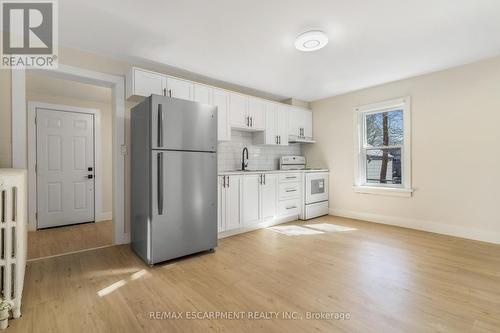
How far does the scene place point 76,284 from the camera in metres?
2.17

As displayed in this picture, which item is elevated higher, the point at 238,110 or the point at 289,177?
the point at 238,110

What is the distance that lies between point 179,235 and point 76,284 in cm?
97

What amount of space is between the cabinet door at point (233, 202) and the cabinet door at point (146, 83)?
153 cm

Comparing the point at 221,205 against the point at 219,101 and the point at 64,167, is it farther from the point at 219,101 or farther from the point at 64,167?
the point at 64,167

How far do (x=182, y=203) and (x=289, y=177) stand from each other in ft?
7.41

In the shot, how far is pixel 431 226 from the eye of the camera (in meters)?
3.73

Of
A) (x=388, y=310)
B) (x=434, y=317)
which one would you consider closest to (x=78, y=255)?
(x=388, y=310)

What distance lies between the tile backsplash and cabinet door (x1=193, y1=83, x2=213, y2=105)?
833mm

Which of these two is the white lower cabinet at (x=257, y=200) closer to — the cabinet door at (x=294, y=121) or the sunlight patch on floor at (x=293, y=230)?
the sunlight patch on floor at (x=293, y=230)

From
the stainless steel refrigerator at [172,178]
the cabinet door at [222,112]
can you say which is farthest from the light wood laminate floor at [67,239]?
the cabinet door at [222,112]

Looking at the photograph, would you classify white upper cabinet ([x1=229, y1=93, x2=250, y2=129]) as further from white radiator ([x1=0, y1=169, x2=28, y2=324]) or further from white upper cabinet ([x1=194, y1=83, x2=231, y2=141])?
white radiator ([x1=0, y1=169, x2=28, y2=324])

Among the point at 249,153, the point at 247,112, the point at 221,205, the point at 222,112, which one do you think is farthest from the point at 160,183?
the point at 249,153

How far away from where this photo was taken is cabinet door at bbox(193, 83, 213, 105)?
3.51 m

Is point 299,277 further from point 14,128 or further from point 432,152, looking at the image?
point 14,128
